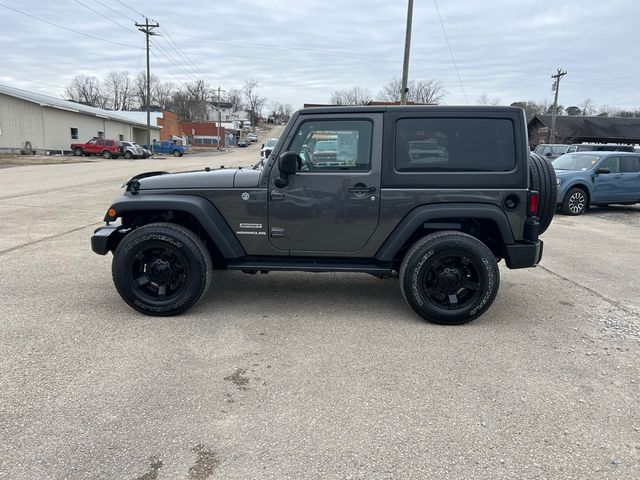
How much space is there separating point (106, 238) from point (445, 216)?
3.24 m

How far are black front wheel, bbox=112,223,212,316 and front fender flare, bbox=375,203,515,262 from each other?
182 cm

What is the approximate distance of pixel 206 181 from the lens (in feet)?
14.8

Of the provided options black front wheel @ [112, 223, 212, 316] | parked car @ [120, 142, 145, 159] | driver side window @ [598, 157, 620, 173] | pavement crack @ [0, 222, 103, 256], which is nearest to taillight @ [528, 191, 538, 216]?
black front wheel @ [112, 223, 212, 316]

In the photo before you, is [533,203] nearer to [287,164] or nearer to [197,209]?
[287,164]

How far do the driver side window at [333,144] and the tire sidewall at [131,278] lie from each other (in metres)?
1.33

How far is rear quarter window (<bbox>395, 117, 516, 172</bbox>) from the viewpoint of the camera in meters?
4.31

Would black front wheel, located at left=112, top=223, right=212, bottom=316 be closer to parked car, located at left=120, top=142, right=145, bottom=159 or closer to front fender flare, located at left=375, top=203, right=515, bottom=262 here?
front fender flare, located at left=375, top=203, right=515, bottom=262

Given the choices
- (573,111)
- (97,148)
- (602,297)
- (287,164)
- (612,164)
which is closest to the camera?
(287,164)

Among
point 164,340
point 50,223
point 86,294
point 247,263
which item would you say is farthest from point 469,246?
point 50,223

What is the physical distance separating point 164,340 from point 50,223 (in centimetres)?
676

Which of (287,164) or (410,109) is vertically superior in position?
(410,109)

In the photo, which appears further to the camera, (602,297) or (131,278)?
(602,297)

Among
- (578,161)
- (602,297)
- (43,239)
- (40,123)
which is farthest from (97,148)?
(602,297)

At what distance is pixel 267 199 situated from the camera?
14.5 feet
